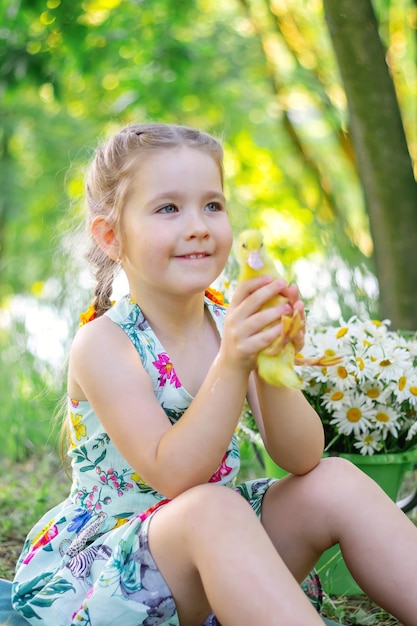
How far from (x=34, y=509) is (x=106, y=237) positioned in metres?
1.24

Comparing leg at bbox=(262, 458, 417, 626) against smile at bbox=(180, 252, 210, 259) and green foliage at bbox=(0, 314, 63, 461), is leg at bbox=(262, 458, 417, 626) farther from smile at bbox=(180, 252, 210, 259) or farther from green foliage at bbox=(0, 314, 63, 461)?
green foliage at bbox=(0, 314, 63, 461)

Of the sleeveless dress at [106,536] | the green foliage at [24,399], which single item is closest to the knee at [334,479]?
the sleeveless dress at [106,536]

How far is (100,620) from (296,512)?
414mm

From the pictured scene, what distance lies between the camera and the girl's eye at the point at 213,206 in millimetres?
1634

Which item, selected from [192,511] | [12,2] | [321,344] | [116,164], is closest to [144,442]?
[192,511]

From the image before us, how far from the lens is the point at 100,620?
1406 mm

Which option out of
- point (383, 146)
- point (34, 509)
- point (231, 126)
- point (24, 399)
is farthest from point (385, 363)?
point (231, 126)

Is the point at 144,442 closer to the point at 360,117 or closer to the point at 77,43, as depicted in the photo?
the point at 360,117

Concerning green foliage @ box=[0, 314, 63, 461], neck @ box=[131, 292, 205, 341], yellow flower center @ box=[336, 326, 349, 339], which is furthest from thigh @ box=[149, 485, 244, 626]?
green foliage @ box=[0, 314, 63, 461]

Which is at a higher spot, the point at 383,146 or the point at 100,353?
the point at 100,353

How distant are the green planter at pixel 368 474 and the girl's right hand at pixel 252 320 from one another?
73 cm

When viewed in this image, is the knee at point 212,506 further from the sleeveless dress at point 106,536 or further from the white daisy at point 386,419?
the white daisy at point 386,419

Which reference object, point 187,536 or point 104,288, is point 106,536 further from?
point 104,288

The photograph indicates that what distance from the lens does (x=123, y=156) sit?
5.51ft
